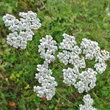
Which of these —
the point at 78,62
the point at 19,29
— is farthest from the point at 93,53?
the point at 19,29

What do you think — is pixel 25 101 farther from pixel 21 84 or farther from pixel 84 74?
pixel 84 74

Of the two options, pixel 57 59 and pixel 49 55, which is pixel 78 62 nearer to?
pixel 49 55

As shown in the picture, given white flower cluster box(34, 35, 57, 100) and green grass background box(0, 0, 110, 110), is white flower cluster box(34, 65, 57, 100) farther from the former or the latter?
green grass background box(0, 0, 110, 110)

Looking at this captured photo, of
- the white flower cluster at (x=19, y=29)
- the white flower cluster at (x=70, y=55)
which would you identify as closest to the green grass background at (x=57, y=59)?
the white flower cluster at (x=70, y=55)

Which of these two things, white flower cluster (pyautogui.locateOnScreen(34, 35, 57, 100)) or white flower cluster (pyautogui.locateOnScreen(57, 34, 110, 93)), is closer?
white flower cluster (pyautogui.locateOnScreen(34, 35, 57, 100))

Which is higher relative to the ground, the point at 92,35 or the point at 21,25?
the point at 92,35

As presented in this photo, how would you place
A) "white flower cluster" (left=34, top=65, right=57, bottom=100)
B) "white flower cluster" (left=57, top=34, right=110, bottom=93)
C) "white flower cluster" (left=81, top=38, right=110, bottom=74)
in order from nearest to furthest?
"white flower cluster" (left=34, top=65, right=57, bottom=100) < "white flower cluster" (left=57, top=34, right=110, bottom=93) < "white flower cluster" (left=81, top=38, right=110, bottom=74)

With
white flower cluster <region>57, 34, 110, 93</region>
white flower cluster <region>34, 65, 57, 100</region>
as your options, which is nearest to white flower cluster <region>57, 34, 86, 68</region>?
white flower cluster <region>57, 34, 110, 93</region>

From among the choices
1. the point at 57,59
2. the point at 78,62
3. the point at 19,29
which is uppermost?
the point at 19,29

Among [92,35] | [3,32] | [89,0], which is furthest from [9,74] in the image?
[89,0]
